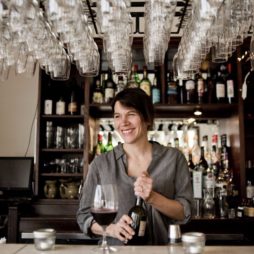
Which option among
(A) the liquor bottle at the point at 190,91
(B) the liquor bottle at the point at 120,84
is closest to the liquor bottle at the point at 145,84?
(B) the liquor bottle at the point at 120,84

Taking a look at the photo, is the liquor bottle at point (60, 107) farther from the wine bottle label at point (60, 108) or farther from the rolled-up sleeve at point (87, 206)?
the rolled-up sleeve at point (87, 206)

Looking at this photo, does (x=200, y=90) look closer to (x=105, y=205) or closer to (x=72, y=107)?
(x=72, y=107)

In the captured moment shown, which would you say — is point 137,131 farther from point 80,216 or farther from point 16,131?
point 16,131

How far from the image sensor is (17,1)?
4.09 feet

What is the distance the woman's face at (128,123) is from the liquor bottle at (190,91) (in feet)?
4.75

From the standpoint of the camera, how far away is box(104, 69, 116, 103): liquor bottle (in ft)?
9.12

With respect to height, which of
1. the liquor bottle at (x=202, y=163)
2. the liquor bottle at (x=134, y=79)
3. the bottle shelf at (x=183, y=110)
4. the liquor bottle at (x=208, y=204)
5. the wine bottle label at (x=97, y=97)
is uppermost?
the liquor bottle at (x=134, y=79)

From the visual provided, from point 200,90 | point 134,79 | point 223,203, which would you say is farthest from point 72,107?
point 223,203

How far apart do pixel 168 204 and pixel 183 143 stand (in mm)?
1794

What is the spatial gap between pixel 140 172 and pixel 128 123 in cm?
20

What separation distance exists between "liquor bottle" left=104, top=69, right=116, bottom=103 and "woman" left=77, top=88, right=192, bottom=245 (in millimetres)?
1343

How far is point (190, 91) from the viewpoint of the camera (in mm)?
2770

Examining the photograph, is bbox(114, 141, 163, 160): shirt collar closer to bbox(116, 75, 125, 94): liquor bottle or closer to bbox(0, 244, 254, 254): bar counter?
bbox(0, 244, 254, 254): bar counter

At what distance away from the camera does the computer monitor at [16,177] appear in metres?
2.85
